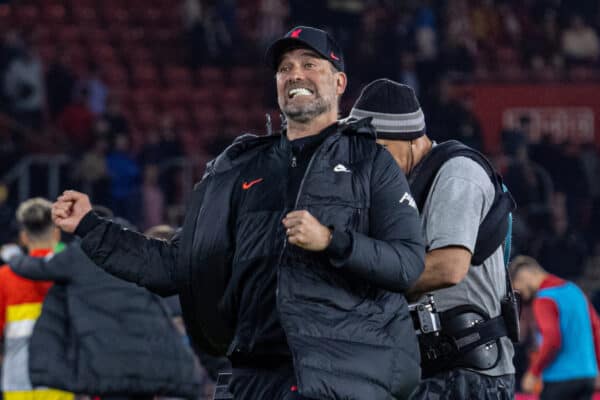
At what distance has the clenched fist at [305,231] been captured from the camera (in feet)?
13.0

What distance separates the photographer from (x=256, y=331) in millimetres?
4305

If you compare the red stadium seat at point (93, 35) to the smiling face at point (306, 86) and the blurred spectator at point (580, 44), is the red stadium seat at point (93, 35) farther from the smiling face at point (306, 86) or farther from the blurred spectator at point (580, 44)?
the smiling face at point (306, 86)

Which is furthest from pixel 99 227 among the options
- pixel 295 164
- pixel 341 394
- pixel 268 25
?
pixel 268 25

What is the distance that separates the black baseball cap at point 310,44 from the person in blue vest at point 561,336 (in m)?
5.77

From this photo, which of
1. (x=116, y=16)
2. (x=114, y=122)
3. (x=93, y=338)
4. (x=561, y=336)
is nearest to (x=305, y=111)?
(x=93, y=338)

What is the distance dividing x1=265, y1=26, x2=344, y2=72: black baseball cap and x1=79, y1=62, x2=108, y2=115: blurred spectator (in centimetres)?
1420

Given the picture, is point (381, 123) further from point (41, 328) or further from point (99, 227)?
point (41, 328)

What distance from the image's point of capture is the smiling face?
14.7 feet

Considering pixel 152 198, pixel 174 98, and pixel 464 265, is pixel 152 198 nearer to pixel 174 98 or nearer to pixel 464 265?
pixel 174 98

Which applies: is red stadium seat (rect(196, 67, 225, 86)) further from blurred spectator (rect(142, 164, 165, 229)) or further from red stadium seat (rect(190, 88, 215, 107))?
blurred spectator (rect(142, 164, 165, 229))

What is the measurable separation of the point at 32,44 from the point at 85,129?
288 centimetres

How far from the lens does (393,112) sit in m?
5.28

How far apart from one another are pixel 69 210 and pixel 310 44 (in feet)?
3.40

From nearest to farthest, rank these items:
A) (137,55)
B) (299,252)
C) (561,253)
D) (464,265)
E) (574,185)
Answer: (299,252)
(464,265)
(561,253)
(574,185)
(137,55)
